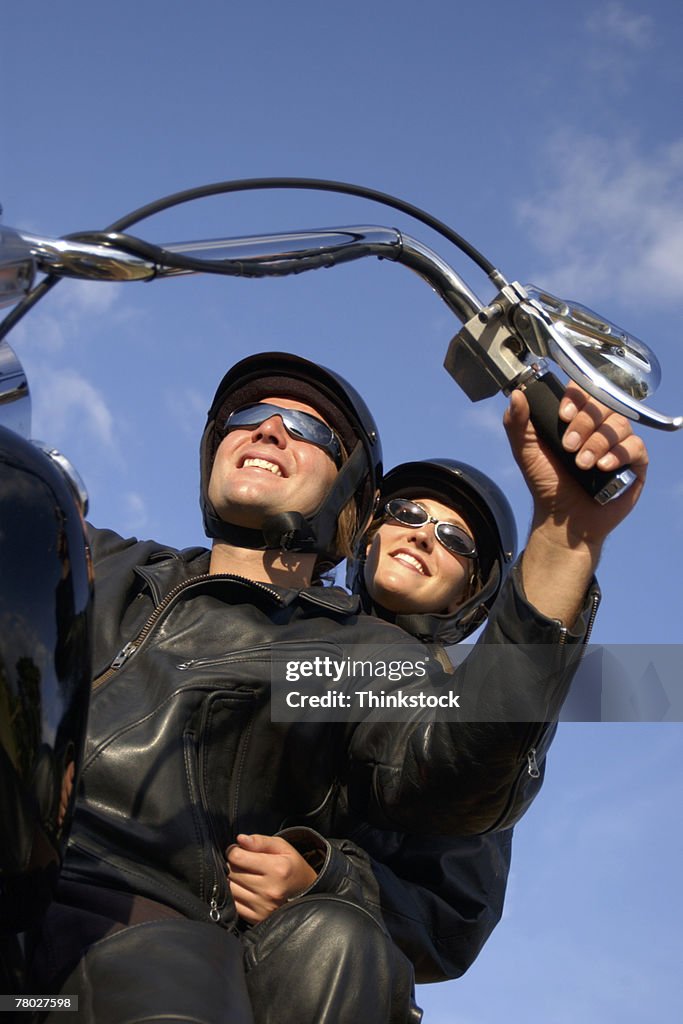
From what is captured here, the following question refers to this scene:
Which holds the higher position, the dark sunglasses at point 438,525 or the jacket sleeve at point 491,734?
the dark sunglasses at point 438,525

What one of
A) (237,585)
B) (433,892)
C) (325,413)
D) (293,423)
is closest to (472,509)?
(325,413)

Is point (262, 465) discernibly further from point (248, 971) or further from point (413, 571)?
point (248, 971)

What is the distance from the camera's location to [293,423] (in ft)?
14.1

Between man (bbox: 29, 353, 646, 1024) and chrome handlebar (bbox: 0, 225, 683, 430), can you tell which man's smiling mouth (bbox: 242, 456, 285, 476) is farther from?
chrome handlebar (bbox: 0, 225, 683, 430)

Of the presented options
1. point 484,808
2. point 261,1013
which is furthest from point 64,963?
point 484,808

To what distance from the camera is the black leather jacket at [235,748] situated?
9.67 ft

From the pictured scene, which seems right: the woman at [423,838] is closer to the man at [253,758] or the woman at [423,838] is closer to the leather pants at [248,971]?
the man at [253,758]

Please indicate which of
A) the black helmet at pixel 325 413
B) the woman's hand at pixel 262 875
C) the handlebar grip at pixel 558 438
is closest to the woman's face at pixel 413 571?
the black helmet at pixel 325 413

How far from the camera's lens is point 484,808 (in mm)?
3100

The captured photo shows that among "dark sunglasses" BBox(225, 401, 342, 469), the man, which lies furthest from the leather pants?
"dark sunglasses" BBox(225, 401, 342, 469)

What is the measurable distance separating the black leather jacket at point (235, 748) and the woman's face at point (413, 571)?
116 centimetres

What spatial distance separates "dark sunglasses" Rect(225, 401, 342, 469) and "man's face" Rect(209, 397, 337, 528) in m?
0.01

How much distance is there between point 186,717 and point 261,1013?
2.71ft

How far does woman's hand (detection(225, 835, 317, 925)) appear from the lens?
9.71ft
